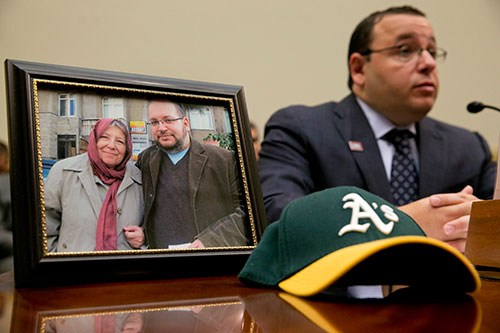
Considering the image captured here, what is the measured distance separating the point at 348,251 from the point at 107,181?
267 millimetres

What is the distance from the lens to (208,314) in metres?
0.33

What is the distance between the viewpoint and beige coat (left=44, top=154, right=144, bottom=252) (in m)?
0.47

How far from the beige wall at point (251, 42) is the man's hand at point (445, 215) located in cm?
145

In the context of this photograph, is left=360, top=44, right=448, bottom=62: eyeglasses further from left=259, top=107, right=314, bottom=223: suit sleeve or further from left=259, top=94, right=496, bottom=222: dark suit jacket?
left=259, top=107, right=314, bottom=223: suit sleeve

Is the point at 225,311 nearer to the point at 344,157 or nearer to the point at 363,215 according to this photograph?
the point at 363,215

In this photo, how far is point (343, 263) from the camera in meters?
0.35

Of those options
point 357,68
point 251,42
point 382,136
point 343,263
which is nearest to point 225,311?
point 343,263

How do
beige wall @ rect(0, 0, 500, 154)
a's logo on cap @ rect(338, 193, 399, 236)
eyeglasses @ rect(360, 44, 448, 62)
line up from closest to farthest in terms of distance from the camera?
a's logo on cap @ rect(338, 193, 399, 236)
eyeglasses @ rect(360, 44, 448, 62)
beige wall @ rect(0, 0, 500, 154)

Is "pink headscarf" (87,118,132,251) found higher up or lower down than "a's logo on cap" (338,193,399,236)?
higher up

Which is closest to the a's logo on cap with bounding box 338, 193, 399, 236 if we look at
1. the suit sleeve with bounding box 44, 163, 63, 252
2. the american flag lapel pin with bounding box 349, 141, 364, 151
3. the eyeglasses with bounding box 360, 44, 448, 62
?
the suit sleeve with bounding box 44, 163, 63, 252

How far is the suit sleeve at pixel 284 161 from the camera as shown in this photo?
968mm

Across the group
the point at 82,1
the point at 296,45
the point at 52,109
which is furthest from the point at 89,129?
the point at 296,45

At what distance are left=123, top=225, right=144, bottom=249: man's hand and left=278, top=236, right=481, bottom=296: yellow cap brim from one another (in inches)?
6.7

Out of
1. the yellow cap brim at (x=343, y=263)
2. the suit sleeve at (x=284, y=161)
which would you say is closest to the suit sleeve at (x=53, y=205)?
the yellow cap brim at (x=343, y=263)
